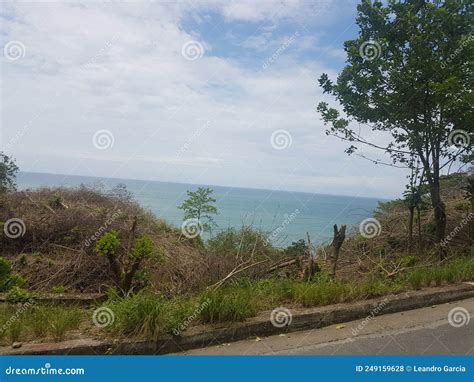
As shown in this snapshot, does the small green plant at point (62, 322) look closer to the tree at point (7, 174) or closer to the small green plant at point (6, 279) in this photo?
the small green plant at point (6, 279)

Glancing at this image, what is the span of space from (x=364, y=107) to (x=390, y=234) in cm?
287

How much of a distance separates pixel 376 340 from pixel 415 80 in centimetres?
497

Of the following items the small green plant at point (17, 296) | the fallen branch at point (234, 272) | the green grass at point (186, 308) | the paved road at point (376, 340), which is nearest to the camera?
the green grass at point (186, 308)

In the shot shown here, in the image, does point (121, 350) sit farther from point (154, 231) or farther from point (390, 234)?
point (390, 234)

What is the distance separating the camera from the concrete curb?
328 centimetres

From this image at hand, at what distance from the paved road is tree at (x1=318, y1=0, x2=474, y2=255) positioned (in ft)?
12.6

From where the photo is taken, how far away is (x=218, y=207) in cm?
798

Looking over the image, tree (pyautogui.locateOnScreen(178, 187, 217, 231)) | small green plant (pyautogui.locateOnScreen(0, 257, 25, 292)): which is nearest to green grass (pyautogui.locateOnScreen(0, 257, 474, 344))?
small green plant (pyautogui.locateOnScreen(0, 257, 25, 292))

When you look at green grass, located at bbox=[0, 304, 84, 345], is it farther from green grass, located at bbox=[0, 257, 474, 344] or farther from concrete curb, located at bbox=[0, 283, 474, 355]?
concrete curb, located at bbox=[0, 283, 474, 355]

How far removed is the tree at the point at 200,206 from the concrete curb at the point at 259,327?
12.6 feet

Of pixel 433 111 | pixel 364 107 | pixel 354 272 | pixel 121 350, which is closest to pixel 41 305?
pixel 121 350

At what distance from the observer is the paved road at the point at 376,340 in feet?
12.0

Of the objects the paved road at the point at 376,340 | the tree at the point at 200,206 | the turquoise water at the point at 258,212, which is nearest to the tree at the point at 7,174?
the turquoise water at the point at 258,212

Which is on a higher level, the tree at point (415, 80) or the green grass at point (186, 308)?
the tree at point (415, 80)
